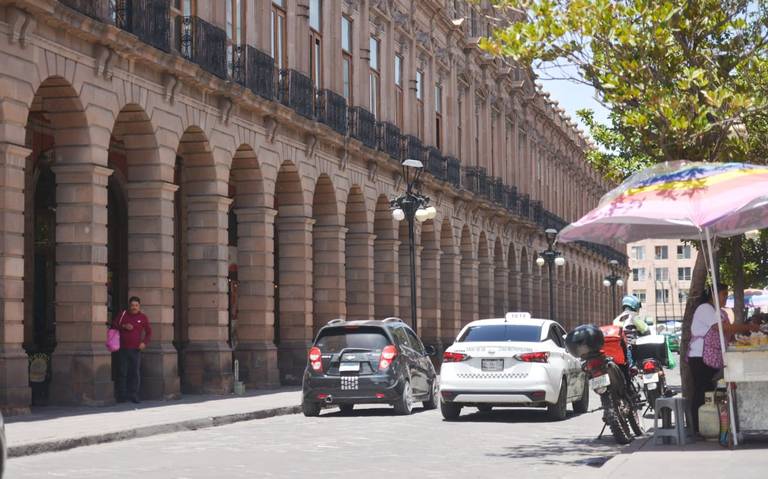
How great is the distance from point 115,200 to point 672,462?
21373mm

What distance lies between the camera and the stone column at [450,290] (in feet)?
163

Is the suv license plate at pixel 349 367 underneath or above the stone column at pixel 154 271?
underneath

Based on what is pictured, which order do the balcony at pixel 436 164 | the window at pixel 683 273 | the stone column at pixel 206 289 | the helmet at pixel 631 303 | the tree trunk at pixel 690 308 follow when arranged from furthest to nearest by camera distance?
the window at pixel 683 273, the balcony at pixel 436 164, the stone column at pixel 206 289, the helmet at pixel 631 303, the tree trunk at pixel 690 308

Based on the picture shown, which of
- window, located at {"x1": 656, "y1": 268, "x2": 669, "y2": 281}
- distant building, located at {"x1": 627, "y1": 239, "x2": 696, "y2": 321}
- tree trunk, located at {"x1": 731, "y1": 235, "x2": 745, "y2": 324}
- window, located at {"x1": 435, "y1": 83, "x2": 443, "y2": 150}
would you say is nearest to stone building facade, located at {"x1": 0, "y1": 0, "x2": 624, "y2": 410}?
window, located at {"x1": 435, "y1": 83, "x2": 443, "y2": 150}

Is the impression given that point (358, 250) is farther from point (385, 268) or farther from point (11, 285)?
point (11, 285)

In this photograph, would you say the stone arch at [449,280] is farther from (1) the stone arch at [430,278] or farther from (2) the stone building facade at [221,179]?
(1) the stone arch at [430,278]

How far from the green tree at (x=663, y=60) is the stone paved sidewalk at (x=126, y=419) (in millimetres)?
6583

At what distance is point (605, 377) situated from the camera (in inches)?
626

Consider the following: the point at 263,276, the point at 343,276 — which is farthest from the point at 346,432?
the point at 343,276

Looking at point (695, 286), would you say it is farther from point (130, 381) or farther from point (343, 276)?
point (343, 276)

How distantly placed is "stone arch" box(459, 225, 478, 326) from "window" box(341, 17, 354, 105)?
46.8 feet

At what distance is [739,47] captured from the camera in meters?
16.9

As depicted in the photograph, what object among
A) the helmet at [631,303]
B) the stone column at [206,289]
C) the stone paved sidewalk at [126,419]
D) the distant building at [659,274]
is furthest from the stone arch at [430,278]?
the distant building at [659,274]

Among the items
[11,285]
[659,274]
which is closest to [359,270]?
[11,285]
